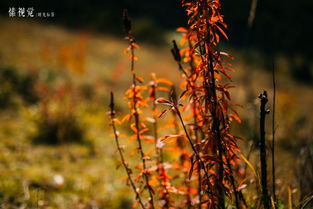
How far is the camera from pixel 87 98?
5.07m

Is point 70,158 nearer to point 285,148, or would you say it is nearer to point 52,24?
point 285,148

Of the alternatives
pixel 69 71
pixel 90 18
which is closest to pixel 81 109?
pixel 69 71

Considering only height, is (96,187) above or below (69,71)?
below

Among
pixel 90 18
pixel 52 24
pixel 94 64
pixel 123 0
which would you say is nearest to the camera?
pixel 94 64

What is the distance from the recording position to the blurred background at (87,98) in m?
2.30

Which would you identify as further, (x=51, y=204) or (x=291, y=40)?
(x=291, y=40)

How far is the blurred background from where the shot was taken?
2.30 m

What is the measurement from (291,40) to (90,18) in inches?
367

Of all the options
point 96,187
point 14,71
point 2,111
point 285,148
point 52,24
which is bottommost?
point 285,148

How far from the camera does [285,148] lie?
4582 millimetres

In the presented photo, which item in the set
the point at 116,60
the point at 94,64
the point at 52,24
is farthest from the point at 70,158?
the point at 52,24

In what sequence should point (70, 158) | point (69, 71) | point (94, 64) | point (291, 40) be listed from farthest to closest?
point (291, 40)
point (94, 64)
point (69, 71)
point (70, 158)

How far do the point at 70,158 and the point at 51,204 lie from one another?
3.30ft

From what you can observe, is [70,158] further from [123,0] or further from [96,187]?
[123,0]
